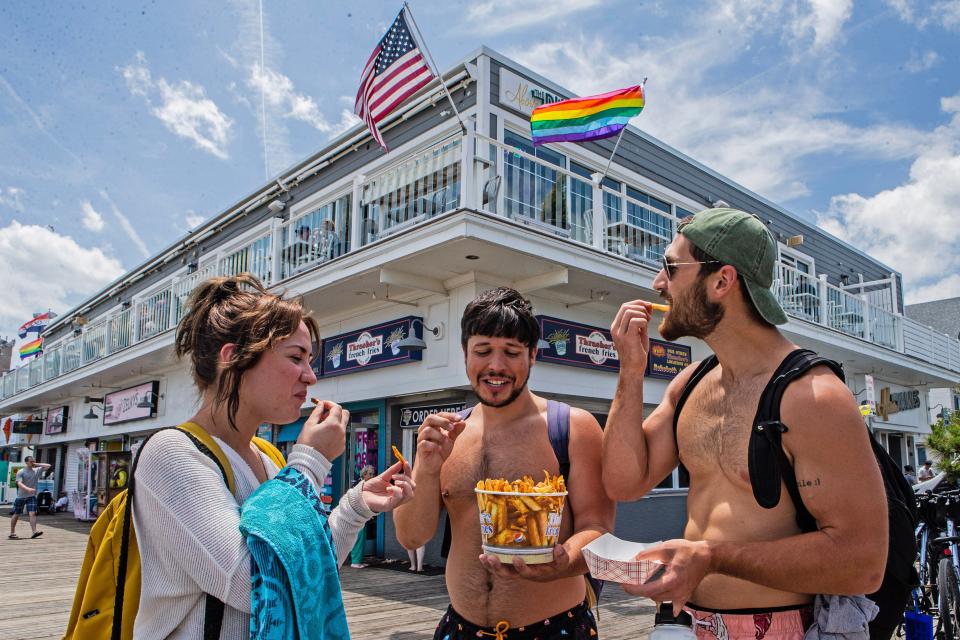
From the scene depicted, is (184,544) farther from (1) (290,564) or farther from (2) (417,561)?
(2) (417,561)

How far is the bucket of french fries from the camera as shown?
1853 millimetres

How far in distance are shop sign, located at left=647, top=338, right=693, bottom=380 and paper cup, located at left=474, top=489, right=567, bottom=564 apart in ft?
33.5

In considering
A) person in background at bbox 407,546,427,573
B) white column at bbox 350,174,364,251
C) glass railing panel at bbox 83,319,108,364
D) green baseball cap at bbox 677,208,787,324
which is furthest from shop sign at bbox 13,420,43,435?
green baseball cap at bbox 677,208,787,324

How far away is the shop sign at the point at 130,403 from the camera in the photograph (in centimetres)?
1952

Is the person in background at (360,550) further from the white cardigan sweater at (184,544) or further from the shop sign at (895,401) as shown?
the shop sign at (895,401)

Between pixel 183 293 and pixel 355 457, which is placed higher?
pixel 183 293

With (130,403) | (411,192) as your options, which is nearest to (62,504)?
(130,403)

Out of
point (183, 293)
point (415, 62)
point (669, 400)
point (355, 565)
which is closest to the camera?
point (669, 400)

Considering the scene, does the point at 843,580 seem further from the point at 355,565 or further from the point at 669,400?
the point at 355,565

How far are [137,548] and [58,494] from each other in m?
34.0

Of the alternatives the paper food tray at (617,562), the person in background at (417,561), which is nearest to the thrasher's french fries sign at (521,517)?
the paper food tray at (617,562)

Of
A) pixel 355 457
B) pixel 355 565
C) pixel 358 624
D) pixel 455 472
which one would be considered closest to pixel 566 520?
pixel 455 472

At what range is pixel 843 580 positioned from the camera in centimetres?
Answer: 158

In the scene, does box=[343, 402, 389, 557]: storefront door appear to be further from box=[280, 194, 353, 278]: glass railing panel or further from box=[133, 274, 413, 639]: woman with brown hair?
box=[133, 274, 413, 639]: woman with brown hair
